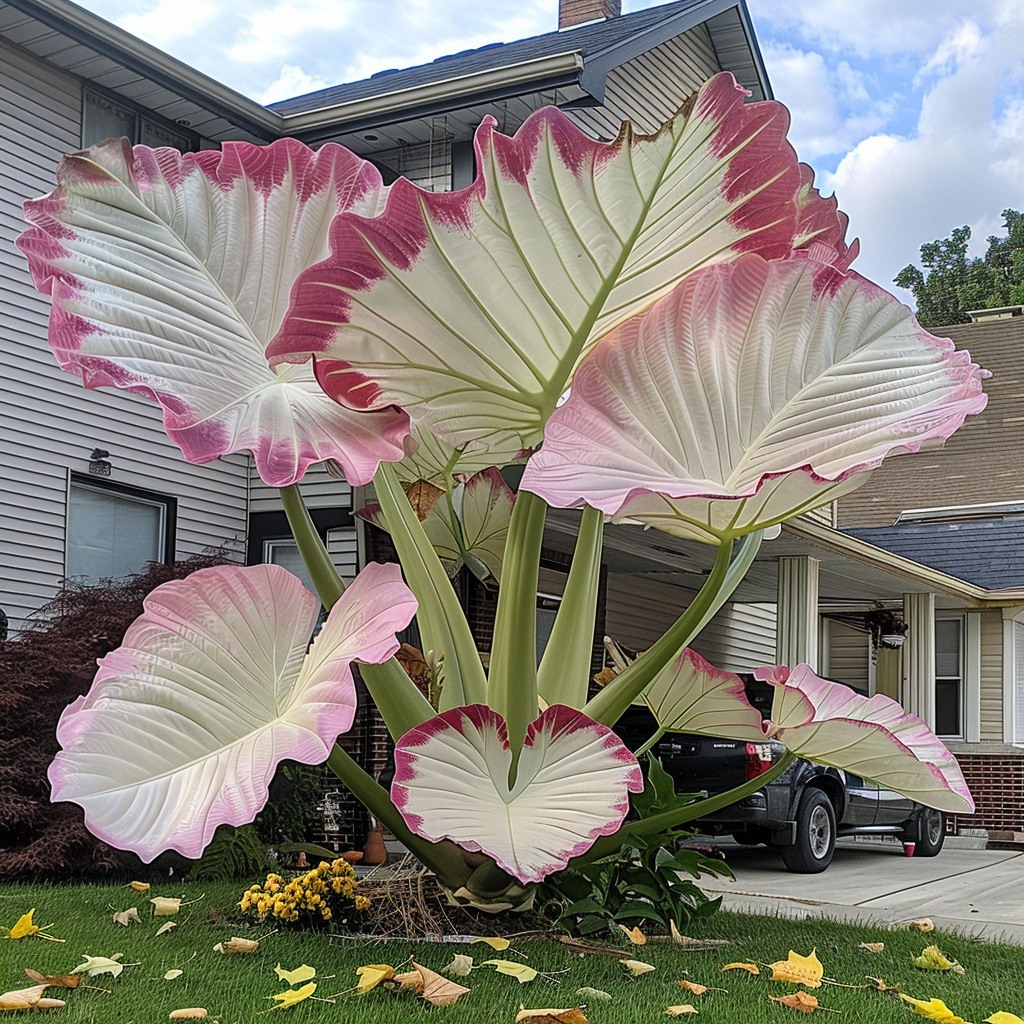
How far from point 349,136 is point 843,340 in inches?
352

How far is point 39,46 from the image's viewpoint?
938 cm

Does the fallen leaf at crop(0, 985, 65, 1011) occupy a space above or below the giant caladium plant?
below

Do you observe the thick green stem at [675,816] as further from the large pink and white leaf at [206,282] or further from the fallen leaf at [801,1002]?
the large pink and white leaf at [206,282]

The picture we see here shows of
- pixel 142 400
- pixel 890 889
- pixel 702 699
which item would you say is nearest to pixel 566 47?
pixel 142 400

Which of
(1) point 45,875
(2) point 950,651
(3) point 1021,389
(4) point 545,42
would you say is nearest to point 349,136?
(4) point 545,42

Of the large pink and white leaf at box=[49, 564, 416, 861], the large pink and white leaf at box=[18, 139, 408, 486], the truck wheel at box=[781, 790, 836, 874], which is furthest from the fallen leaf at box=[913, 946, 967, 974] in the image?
the truck wheel at box=[781, 790, 836, 874]

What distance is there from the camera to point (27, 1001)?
314cm

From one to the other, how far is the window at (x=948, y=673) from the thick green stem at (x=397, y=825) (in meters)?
12.9

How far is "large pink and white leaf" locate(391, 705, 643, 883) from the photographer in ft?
9.41

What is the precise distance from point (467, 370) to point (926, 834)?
10.9 metres

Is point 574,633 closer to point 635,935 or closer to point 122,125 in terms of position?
point 635,935

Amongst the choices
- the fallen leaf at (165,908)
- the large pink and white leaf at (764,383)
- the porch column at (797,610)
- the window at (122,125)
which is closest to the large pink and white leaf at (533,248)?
the large pink and white leaf at (764,383)

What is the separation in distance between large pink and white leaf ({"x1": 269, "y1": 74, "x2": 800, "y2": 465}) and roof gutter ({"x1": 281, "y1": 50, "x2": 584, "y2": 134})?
24.5 ft

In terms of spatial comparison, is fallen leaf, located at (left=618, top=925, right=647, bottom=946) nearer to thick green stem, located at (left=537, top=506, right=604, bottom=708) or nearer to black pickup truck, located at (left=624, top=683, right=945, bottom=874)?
thick green stem, located at (left=537, top=506, right=604, bottom=708)
